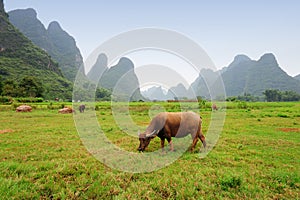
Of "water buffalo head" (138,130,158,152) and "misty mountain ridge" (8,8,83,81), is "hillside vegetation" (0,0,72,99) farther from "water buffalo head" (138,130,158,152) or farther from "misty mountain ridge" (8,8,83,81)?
"water buffalo head" (138,130,158,152)

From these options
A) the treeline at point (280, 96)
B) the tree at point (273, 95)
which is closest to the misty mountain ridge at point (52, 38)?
the tree at point (273, 95)

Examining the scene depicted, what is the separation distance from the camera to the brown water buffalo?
6.55m

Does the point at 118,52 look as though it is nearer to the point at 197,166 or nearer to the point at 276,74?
the point at 197,166

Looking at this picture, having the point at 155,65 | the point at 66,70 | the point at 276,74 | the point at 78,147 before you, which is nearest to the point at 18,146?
the point at 78,147

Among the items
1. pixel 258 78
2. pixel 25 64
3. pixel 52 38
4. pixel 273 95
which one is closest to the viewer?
pixel 25 64

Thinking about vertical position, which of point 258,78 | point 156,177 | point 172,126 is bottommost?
point 156,177

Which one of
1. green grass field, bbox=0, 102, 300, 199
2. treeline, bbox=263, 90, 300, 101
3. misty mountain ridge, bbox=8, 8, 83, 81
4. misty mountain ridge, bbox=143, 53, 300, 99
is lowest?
green grass field, bbox=0, 102, 300, 199

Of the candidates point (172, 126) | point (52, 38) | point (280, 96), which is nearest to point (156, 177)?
point (172, 126)

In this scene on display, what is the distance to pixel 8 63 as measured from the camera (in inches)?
2618

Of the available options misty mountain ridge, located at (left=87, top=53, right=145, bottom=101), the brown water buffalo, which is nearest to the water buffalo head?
the brown water buffalo

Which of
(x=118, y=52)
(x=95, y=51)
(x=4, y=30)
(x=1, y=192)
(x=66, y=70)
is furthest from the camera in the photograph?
(x=66, y=70)

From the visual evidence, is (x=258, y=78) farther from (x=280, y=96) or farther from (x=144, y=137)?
(x=144, y=137)

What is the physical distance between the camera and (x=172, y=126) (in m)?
6.84

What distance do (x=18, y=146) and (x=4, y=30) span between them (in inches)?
3853
